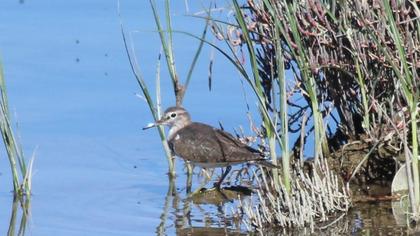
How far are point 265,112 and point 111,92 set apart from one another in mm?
3840

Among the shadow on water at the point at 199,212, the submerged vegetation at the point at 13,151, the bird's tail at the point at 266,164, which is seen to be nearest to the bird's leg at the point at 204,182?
the shadow on water at the point at 199,212

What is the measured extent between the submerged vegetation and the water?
0.12 metres

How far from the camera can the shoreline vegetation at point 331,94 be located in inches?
345

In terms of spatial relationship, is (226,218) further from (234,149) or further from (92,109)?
(92,109)

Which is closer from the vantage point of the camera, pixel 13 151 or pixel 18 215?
pixel 18 215

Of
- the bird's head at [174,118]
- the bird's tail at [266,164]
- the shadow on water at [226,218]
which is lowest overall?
the shadow on water at [226,218]

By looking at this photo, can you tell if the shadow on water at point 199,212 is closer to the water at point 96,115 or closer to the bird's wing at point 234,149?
the water at point 96,115

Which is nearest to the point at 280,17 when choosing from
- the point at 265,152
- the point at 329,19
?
the point at 329,19

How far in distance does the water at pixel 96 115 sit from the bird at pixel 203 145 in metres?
0.33

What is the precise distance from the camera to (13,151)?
977 cm

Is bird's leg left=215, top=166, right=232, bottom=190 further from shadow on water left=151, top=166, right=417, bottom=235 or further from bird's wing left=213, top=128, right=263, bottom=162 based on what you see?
bird's wing left=213, top=128, right=263, bottom=162

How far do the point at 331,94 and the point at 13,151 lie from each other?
2.43m

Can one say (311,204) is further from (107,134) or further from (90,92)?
(90,92)

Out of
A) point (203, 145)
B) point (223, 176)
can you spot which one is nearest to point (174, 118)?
point (203, 145)
